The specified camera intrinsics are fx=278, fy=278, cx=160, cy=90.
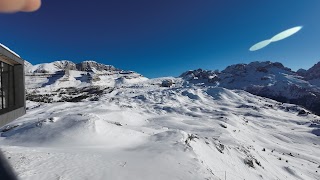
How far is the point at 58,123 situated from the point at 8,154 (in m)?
12.7

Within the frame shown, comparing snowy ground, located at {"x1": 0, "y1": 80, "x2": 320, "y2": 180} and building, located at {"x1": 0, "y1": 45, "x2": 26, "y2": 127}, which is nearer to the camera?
snowy ground, located at {"x1": 0, "y1": 80, "x2": 320, "y2": 180}

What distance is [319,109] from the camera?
520 feet

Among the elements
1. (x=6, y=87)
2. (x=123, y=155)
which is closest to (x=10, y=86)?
(x=6, y=87)

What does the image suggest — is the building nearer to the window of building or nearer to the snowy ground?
the window of building

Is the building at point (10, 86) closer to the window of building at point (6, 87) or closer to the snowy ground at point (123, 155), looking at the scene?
the window of building at point (6, 87)

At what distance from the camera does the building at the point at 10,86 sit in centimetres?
1666

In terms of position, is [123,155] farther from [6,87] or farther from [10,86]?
[10,86]

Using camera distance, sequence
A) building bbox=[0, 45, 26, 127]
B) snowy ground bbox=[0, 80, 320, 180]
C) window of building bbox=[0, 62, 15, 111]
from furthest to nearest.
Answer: window of building bbox=[0, 62, 15, 111] → building bbox=[0, 45, 26, 127] → snowy ground bbox=[0, 80, 320, 180]

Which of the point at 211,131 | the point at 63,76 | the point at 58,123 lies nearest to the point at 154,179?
the point at 58,123

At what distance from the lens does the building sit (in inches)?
656

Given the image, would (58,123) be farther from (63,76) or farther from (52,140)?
(63,76)

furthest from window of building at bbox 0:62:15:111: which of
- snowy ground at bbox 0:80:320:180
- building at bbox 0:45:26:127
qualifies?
snowy ground at bbox 0:80:320:180

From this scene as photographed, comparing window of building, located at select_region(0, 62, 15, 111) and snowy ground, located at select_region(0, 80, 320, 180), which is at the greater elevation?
window of building, located at select_region(0, 62, 15, 111)

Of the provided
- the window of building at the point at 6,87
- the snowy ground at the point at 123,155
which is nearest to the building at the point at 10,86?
the window of building at the point at 6,87
